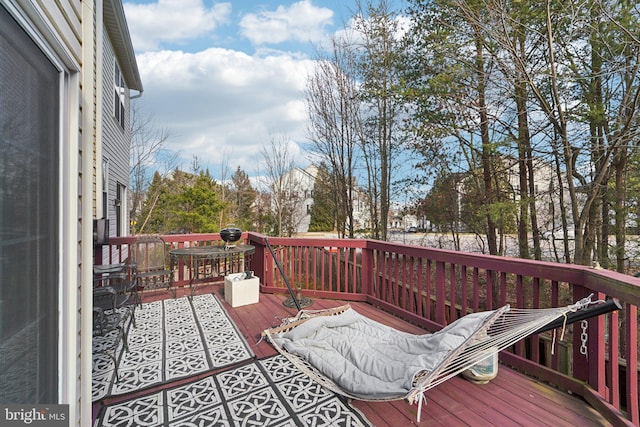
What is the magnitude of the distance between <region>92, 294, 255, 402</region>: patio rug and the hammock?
0.48 meters

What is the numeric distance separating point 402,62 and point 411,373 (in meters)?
6.78

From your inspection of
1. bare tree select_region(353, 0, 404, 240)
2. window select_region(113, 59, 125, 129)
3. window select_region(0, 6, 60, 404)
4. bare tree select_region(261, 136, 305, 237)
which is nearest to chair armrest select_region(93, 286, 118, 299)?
window select_region(0, 6, 60, 404)

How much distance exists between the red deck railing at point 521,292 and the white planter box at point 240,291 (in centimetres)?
53

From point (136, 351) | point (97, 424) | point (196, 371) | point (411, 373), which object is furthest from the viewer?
point (136, 351)

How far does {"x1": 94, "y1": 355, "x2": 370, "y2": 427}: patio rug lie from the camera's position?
187 centimetres

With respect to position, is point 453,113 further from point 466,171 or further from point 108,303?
point 108,303

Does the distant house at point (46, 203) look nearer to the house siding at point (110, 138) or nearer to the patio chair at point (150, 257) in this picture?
the patio chair at point (150, 257)

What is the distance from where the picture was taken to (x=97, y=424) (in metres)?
1.83

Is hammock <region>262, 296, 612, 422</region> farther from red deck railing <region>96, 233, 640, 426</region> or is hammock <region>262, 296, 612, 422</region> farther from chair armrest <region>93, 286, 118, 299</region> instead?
chair armrest <region>93, 286, 118, 299</region>

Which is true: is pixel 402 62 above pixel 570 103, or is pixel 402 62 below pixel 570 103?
above

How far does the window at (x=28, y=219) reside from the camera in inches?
39.5

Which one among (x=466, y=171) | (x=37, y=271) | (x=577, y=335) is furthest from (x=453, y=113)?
(x=37, y=271)

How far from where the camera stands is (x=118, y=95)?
23.5ft

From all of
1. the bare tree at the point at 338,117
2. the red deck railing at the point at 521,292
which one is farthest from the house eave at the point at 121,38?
the bare tree at the point at 338,117
